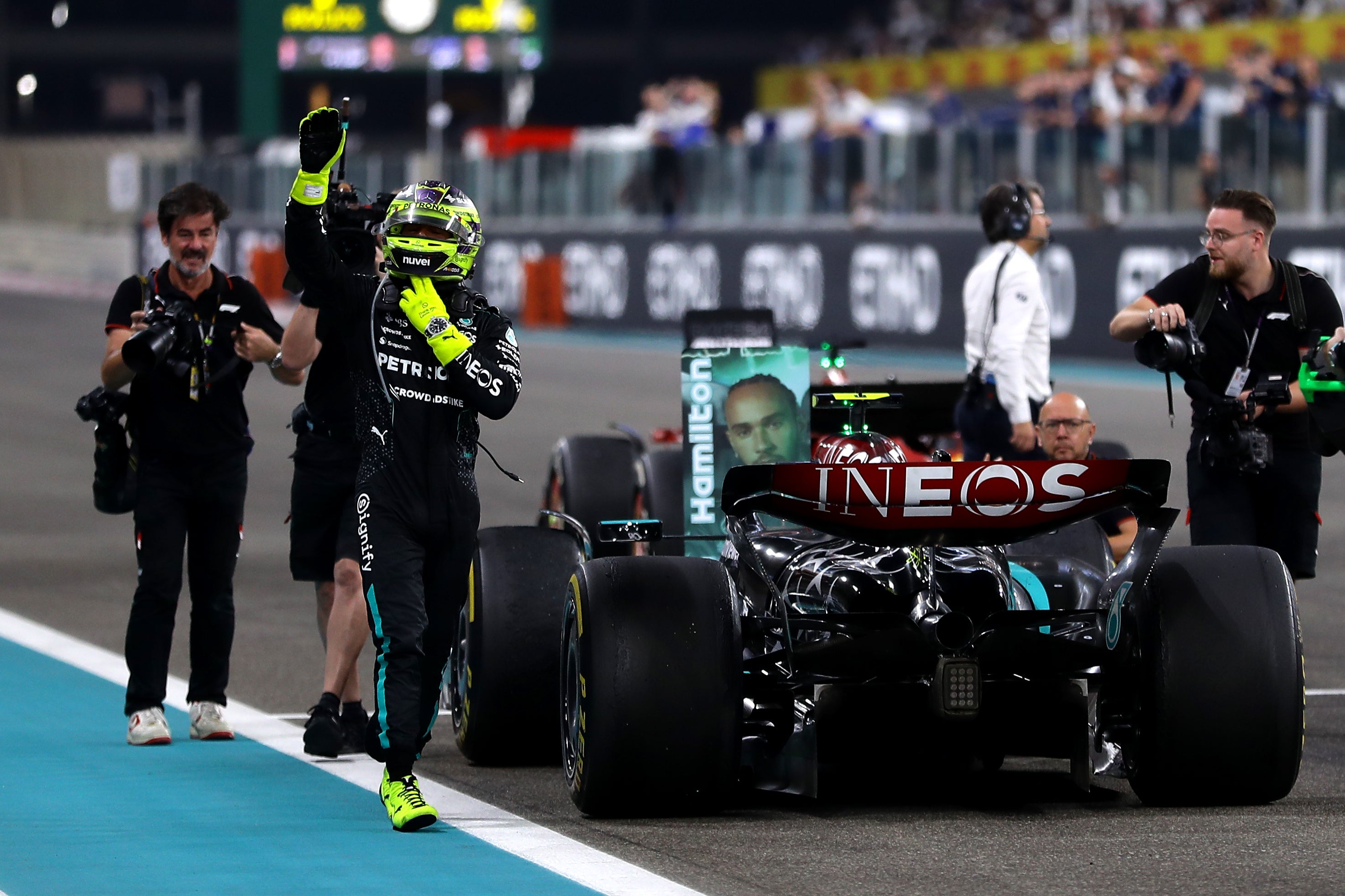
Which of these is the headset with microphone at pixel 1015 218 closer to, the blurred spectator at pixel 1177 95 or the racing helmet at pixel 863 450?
the racing helmet at pixel 863 450

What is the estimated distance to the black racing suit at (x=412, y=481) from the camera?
6613 millimetres

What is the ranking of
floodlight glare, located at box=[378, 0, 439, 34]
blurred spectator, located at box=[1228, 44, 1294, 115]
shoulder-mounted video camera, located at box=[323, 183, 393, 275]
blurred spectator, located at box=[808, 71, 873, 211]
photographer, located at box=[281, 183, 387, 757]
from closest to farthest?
shoulder-mounted video camera, located at box=[323, 183, 393, 275] → photographer, located at box=[281, 183, 387, 757] → blurred spectator, located at box=[1228, 44, 1294, 115] → blurred spectator, located at box=[808, 71, 873, 211] → floodlight glare, located at box=[378, 0, 439, 34]

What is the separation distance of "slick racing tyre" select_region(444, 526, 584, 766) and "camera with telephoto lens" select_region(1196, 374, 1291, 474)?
2146 millimetres

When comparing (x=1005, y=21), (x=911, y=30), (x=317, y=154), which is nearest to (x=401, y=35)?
(x=911, y=30)

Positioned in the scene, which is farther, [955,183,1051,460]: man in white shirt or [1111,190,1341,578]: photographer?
[955,183,1051,460]: man in white shirt

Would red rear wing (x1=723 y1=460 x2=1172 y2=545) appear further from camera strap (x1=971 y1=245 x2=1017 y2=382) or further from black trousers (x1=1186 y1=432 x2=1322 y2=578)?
camera strap (x1=971 y1=245 x2=1017 y2=382)

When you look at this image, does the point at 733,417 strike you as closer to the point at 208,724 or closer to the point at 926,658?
the point at 208,724

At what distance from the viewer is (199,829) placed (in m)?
6.67

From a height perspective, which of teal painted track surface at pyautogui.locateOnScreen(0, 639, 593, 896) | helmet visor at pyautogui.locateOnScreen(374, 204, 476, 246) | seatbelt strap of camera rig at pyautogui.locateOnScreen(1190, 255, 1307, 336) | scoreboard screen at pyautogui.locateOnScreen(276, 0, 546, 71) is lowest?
teal painted track surface at pyautogui.locateOnScreen(0, 639, 593, 896)

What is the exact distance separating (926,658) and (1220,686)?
795 millimetres

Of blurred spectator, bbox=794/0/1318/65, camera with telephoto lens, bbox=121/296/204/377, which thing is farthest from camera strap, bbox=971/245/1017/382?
blurred spectator, bbox=794/0/1318/65

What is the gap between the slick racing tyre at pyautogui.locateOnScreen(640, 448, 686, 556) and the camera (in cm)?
1025

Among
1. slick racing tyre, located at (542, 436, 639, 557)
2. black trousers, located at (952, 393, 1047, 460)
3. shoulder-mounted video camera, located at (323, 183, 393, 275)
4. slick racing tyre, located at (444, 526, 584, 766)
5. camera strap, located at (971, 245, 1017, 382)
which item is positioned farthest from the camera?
slick racing tyre, located at (542, 436, 639, 557)

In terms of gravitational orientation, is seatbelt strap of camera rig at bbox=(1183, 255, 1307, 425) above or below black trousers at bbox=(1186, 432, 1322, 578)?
above
